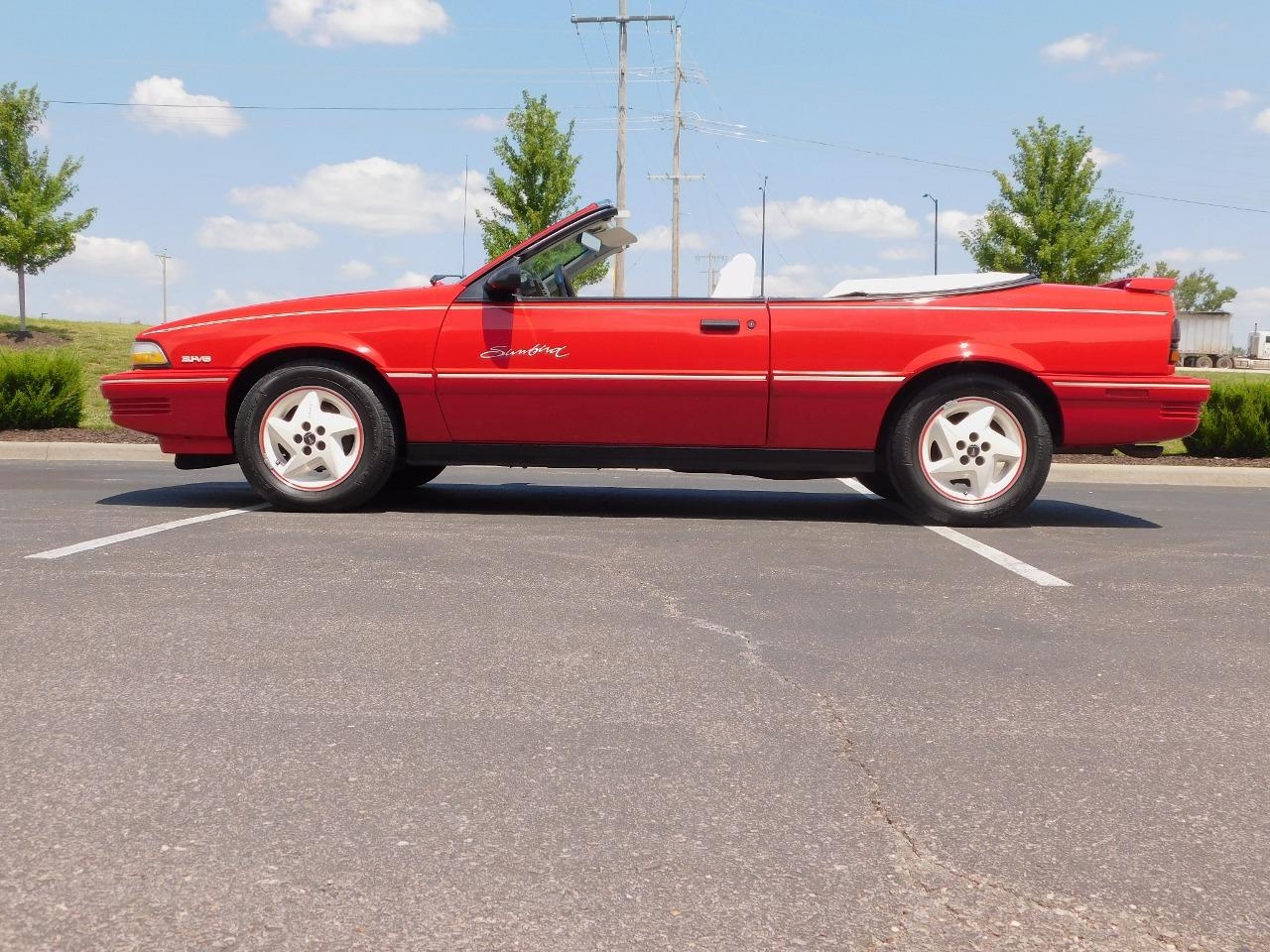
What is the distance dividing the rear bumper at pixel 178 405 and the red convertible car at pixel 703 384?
0.02m

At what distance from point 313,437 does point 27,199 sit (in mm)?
32160

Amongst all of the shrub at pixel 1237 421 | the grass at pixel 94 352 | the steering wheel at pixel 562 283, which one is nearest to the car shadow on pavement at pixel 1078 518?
the steering wheel at pixel 562 283

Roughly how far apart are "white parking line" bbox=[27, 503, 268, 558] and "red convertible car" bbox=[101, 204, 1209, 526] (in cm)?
27

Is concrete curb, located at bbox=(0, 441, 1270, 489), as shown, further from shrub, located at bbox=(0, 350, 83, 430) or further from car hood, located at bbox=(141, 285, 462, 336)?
car hood, located at bbox=(141, 285, 462, 336)

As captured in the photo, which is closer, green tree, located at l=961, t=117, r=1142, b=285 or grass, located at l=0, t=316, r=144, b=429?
grass, located at l=0, t=316, r=144, b=429

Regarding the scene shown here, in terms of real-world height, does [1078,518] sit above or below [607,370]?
below

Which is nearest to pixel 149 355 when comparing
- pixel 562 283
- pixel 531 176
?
pixel 562 283

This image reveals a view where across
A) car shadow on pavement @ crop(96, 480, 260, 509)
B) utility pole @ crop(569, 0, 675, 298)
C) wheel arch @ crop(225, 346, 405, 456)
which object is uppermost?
utility pole @ crop(569, 0, 675, 298)

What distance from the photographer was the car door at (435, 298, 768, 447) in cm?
716

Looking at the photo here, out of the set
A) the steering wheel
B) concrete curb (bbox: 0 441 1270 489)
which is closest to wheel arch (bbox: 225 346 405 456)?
the steering wheel

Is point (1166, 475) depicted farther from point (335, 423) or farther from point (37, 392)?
point (37, 392)

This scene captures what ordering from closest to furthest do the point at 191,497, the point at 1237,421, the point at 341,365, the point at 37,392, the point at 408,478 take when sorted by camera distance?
the point at 341,365, the point at 191,497, the point at 408,478, the point at 1237,421, the point at 37,392

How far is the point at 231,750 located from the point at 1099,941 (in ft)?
6.30

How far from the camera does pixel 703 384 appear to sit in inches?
282
